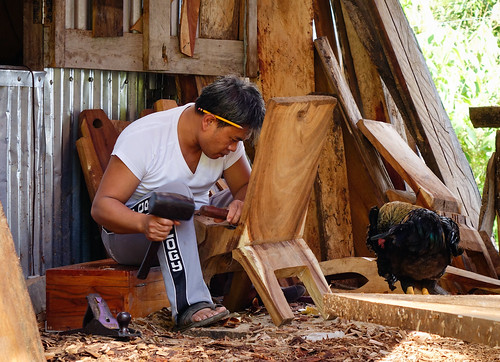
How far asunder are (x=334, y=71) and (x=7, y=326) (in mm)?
3898

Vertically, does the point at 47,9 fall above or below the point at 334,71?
above

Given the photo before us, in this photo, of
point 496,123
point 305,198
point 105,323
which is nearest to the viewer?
point 105,323

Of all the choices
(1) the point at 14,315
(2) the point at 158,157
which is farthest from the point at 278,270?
(1) the point at 14,315

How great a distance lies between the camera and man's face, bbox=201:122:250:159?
3754mm

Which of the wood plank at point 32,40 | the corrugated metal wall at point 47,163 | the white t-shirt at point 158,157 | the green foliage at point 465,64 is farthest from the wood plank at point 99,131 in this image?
the green foliage at point 465,64

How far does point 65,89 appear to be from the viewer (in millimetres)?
5086

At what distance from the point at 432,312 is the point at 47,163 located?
148 inches

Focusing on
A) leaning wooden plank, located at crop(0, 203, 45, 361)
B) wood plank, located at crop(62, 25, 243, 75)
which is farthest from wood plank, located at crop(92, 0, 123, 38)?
leaning wooden plank, located at crop(0, 203, 45, 361)

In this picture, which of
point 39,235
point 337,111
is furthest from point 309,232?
point 39,235

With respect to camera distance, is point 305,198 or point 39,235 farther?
point 39,235

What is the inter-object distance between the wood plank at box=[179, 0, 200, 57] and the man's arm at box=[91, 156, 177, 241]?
1.86 metres

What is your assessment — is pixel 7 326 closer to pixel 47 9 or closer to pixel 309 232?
pixel 47 9

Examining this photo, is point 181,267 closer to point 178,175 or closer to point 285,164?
point 178,175

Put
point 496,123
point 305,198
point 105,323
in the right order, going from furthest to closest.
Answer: point 496,123 < point 305,198 < point 105,323
